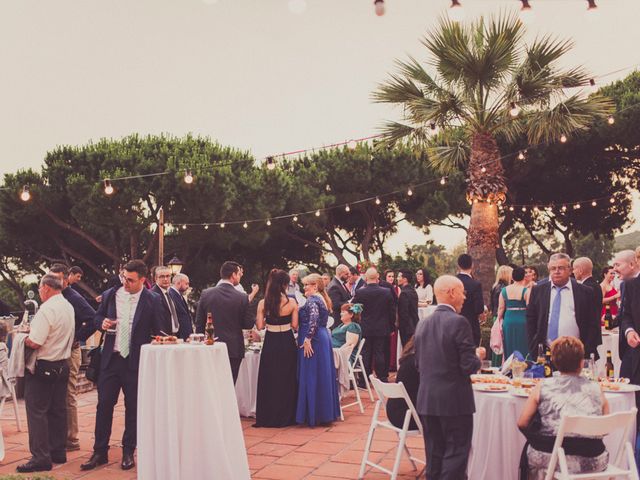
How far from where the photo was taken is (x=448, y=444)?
12.9ft

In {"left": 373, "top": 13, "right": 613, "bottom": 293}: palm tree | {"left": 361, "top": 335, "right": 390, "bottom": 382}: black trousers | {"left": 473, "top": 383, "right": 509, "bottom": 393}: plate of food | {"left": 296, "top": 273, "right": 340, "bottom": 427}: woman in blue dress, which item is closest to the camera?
{"left": 473, "top": 383, "right": 509, "bottom": 393}: plate of food

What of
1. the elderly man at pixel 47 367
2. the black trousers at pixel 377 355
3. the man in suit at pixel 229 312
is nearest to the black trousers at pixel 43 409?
the elderly man at pixel 47 367

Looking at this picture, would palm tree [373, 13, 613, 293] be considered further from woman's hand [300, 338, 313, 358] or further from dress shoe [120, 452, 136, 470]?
dress shoe [120, 452, 136, 470]

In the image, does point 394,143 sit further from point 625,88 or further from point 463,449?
point 625,88

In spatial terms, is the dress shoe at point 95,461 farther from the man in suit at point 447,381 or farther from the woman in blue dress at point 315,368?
the man in suit at point 447,381

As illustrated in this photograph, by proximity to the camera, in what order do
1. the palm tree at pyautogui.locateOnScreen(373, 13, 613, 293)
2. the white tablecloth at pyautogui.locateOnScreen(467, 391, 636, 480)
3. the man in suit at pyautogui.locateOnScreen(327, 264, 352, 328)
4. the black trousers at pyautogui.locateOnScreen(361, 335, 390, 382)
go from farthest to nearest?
the palm tree at pyautogui.locateOnScreen(373, 13, 613, 293)
the man in suit at pyautogui.locateOnScreen(327, 264, 352, 328)
the black trousers at pyautogui.locateOnScreen(361, 335, 390, 382)
the white tablecloth at pyautogui.locateOnScreen(467, 391, 636, 480)

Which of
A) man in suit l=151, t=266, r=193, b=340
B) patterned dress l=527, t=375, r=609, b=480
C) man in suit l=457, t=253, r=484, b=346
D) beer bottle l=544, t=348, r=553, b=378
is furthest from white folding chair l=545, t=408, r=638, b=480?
man in suit l=457, t=253, r=484, b=346

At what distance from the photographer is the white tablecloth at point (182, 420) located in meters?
4.35

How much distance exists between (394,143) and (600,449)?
34.1 feet

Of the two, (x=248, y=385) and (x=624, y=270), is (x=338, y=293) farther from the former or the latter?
(x=624, y=270)

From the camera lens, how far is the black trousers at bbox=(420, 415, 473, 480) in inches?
152

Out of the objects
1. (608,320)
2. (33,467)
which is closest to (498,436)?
(33,467)

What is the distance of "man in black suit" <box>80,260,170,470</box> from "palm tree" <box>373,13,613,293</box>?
8.43m

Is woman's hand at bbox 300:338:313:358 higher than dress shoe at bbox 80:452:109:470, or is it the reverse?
woman's hand at bbox 300:338:313:358
